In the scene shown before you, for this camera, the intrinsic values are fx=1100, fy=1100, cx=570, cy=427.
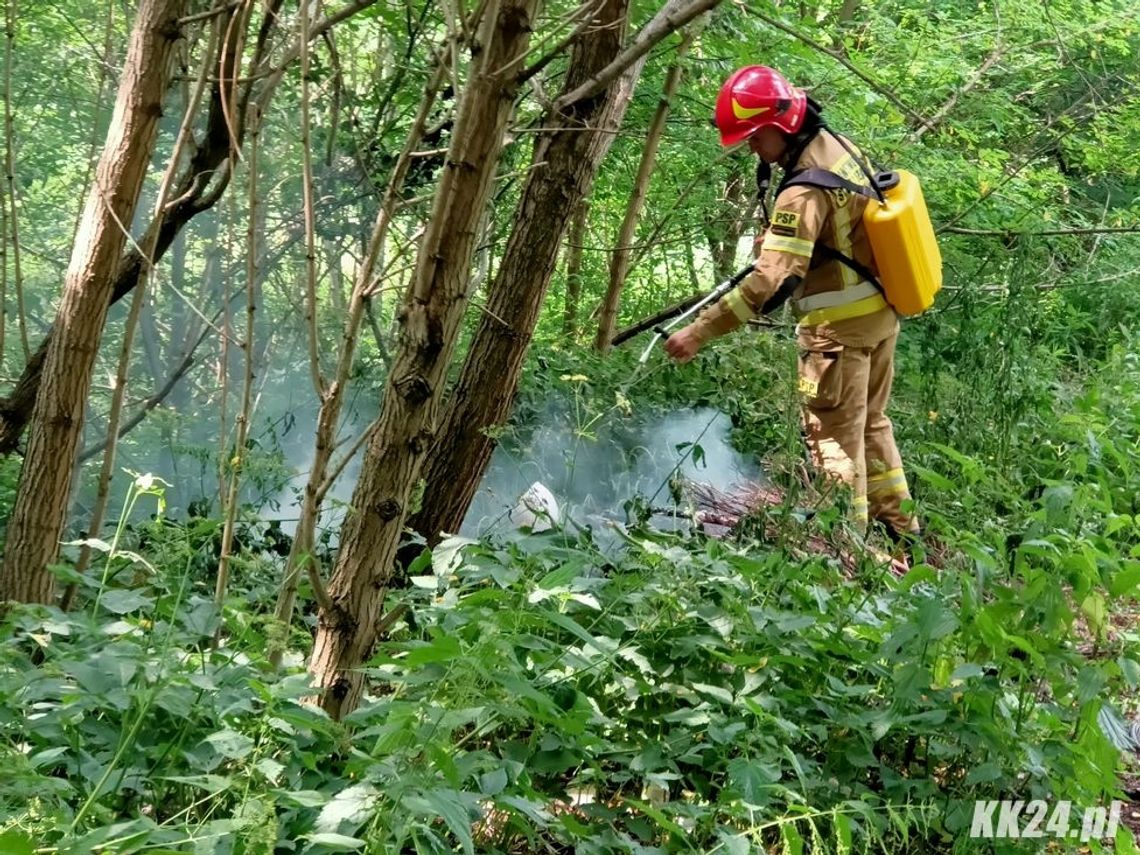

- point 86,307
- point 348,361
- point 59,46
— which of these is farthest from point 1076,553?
point 59,46

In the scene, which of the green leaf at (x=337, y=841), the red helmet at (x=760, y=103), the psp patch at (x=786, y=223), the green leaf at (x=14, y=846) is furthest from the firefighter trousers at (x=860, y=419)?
the green leaf at (x=14, y=846)

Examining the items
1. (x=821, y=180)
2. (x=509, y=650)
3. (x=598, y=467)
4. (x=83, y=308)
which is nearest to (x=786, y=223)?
(x=821, y=180)

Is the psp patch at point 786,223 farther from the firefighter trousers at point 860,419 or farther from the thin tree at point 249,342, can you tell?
the thin tree at point 249,342

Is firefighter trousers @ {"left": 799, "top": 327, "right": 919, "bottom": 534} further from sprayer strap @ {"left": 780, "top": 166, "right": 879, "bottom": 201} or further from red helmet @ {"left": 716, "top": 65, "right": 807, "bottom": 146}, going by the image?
red helmet @ {"left": 716, "top": 65, "right": 807, "bottom": 146}

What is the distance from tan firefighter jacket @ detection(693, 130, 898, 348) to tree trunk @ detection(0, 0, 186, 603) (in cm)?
266

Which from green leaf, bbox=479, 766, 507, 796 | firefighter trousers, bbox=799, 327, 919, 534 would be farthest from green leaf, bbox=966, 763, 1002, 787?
firefighter trousers, bbox=799, 327, 919, 534

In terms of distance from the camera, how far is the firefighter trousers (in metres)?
5.13

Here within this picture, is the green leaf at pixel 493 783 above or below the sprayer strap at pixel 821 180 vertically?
below

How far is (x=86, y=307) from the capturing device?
2.88 m

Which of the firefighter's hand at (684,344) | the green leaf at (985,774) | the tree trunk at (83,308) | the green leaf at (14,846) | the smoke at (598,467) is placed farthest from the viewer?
the smoke at (598,467)

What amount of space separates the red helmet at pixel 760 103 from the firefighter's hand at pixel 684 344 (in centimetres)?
93

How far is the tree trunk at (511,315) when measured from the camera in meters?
4.08

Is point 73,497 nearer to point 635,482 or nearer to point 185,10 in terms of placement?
point 185,10

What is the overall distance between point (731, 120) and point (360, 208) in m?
1.72
